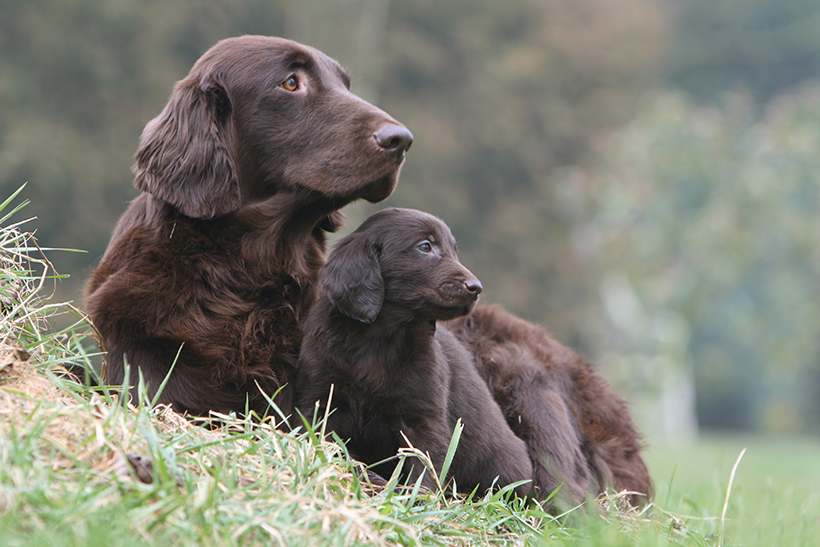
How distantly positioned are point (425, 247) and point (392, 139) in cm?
43

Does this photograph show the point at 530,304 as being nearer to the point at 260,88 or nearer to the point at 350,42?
the point at 350,42

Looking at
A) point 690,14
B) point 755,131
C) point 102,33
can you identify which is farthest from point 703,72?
point 102,33

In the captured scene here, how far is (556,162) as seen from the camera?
23453 mm

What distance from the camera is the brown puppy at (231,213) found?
10.2ft

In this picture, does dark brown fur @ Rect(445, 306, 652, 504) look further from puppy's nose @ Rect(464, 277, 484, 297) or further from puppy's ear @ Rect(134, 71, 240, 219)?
puppy's ear @ Rect(134, 71, 240, 219)

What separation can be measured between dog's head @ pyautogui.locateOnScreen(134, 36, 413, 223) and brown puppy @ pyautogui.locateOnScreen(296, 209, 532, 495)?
25 cm

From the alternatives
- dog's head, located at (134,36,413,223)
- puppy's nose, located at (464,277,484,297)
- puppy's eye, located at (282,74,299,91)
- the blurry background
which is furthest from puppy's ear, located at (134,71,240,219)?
the blurry background

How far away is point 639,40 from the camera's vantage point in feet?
86.8

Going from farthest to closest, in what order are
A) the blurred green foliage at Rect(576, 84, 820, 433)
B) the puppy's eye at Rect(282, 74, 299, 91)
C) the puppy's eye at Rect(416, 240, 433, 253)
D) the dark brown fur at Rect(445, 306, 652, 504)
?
1. the blurred green foliage at Rect(576, 84, 820, 433)
2. the dark brown fur at Rect(445, 306, 652, 504)
3. the puppy's eye at Rect(282, 74, 299, 91)
4. the puppy's eye at Rect(416, 240, 433, 253)

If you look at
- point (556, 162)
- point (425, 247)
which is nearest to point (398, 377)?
point (425, 247)

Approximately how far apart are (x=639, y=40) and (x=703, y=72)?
9.84m

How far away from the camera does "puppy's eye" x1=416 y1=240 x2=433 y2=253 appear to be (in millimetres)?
3201

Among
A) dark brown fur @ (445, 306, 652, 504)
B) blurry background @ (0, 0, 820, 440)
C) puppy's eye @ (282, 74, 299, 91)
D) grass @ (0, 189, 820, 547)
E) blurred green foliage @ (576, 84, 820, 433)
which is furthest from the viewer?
blurred green foliage @ (576, 84, 820, 433)

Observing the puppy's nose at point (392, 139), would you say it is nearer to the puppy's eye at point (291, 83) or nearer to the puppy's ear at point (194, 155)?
the puppy's eye at point (291, 83)
